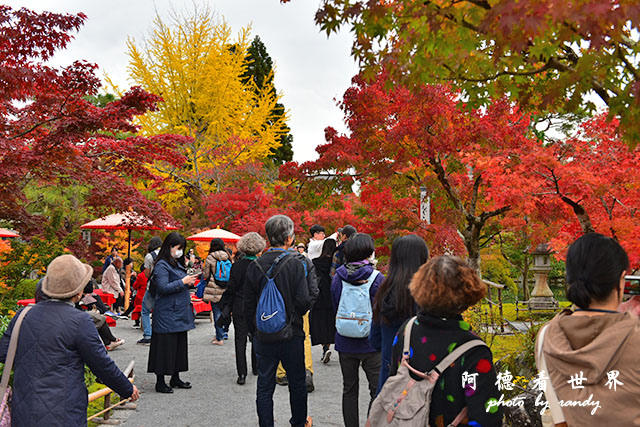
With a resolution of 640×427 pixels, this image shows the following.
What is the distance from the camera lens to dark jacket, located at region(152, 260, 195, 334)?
5.90m

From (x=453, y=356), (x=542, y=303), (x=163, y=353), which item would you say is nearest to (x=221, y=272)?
(x=163, y=353)

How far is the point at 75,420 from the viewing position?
2.96m

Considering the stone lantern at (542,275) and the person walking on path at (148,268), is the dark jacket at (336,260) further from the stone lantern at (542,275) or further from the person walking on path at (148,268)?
the stone lantern at (542,275)

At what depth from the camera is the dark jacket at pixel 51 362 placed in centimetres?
286

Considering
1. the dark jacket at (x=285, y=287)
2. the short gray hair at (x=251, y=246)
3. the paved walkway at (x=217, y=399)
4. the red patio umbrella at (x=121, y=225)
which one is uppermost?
the red patio umbrella at (x=121, y=225)

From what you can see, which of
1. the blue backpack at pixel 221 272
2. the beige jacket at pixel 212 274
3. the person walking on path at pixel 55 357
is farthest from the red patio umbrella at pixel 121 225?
the person walking on path at pixel 55 357

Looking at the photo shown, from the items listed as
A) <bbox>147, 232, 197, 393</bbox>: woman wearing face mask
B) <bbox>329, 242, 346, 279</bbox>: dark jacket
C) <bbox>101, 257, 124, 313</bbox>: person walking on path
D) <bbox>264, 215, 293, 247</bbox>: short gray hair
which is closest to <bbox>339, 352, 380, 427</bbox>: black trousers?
<bbox>264, 215, 293, 247</bbox>: short gray hair

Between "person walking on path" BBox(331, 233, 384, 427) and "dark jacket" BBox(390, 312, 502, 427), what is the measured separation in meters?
1.86

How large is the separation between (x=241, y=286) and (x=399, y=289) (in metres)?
3.26

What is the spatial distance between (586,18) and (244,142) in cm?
2142

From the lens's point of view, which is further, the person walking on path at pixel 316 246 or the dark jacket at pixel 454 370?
the person walking on path at pixel 316 246

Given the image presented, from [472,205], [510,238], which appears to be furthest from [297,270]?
[510,238]

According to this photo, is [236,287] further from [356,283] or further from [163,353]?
[356,283]

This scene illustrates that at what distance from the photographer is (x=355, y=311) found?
4.22 meters
